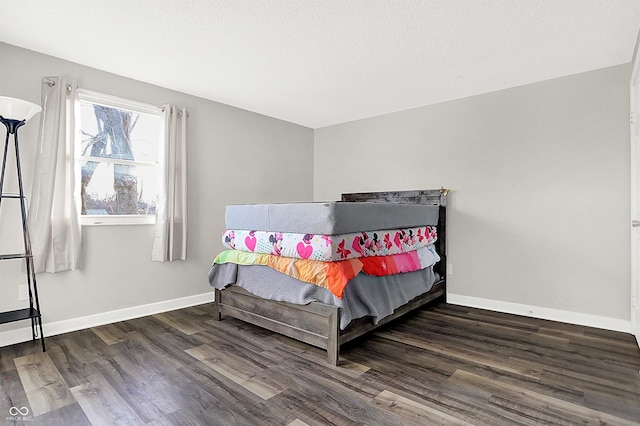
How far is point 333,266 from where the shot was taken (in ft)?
7.20

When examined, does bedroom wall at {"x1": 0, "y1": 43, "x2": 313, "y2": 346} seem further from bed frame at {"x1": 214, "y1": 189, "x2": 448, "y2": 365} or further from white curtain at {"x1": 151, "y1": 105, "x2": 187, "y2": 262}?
bed frame at {"x1": 214, "y1": 189, "x2": 448, "y2": 365}

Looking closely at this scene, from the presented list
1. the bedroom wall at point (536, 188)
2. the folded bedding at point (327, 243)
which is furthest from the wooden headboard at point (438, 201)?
the folded bedding at point (327, 243)

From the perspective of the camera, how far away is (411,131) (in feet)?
13.5

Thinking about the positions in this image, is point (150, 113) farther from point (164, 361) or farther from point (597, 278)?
point (597, 278)

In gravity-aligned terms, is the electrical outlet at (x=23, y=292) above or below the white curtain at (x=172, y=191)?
below

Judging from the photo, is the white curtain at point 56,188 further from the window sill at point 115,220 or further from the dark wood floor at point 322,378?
the dark wood floor at point 322,378

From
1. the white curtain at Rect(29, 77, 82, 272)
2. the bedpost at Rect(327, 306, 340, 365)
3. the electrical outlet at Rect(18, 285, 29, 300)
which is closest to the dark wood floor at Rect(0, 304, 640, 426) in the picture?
the bedpost at Rect(327, 306, 340, 365)

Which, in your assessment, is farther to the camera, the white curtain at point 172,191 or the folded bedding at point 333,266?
the white curtain at point 172,191

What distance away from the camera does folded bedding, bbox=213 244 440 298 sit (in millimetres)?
2172

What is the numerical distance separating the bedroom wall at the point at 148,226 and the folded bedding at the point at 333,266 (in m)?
0.91

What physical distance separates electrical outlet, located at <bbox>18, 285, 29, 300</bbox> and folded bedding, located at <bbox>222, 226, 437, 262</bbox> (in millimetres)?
1561

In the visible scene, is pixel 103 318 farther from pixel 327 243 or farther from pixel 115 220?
pixel 327 243

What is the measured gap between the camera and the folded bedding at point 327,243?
223 centimetres

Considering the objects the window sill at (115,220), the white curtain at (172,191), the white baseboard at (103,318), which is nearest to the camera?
the white baseboard at (103,318)
